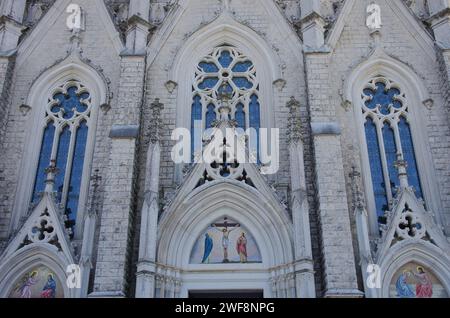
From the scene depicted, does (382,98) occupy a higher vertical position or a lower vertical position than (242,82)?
lower

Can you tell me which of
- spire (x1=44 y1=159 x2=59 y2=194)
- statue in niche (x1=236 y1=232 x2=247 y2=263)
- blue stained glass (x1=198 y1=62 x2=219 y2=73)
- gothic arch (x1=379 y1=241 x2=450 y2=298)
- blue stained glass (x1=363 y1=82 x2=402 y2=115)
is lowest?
gothic arch (x1=379 y1=241 x2=450 y2=298)

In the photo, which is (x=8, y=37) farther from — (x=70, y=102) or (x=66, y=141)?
(x=66, y=141)

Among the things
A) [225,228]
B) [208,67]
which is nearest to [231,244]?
[225,228]

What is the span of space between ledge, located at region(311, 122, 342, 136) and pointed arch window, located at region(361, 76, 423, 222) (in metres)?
1.79

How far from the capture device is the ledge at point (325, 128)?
16.1 meters

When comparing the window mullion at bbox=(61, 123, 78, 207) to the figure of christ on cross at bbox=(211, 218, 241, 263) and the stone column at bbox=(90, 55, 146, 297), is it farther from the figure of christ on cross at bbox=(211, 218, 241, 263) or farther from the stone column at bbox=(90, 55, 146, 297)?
the figure of christ on cross at bbox=(211, 218, 241, 263)

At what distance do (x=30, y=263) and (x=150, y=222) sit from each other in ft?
11.5

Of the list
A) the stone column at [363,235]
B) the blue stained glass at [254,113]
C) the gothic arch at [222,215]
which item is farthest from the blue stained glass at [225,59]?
the stone column at [363,235]

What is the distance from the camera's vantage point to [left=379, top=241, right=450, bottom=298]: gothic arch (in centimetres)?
1496

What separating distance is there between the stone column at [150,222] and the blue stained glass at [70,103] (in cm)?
323

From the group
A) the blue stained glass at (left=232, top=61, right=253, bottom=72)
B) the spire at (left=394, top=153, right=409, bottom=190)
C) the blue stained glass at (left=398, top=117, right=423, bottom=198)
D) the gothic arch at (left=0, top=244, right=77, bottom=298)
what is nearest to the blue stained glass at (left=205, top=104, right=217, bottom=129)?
the blue stained glass at (left=232, top=61, right=253, bottom=72)

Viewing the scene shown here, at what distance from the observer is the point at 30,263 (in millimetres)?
15461
